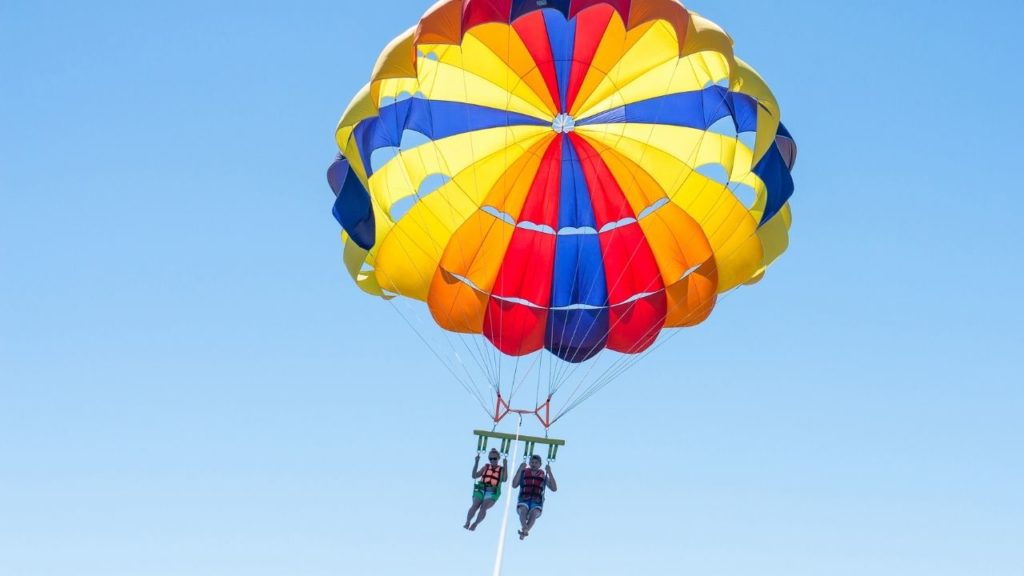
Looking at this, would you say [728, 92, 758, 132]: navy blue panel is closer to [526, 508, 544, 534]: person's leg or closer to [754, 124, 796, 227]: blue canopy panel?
[754, 124, 796, 227]: blue canopy panel

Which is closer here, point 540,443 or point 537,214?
point 540,443

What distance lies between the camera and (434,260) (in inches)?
798

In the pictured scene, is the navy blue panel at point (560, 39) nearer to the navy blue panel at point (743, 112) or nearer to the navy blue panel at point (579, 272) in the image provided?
the navy blue panel at point (743, 112)

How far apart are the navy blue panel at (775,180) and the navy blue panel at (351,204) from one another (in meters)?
4.81

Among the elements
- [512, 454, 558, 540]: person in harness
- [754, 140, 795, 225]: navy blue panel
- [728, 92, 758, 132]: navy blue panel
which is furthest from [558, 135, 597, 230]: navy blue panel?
[512, 454, 558, 540]: person in harness

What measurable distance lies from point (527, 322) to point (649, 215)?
7.00ft

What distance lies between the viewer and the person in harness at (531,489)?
1848cm

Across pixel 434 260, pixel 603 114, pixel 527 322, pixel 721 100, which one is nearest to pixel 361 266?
pixel 434 260

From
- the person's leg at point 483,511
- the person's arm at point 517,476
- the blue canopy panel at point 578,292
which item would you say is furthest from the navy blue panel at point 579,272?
the person's leg at point 483,511

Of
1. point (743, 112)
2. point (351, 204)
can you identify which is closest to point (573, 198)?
point (743, 112)

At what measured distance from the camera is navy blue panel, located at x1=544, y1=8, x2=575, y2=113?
19438mm

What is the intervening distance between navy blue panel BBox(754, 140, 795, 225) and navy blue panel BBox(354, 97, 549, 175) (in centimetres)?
279

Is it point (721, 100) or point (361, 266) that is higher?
point (721, 100)

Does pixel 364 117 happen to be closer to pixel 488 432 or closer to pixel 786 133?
pixel 488 432
